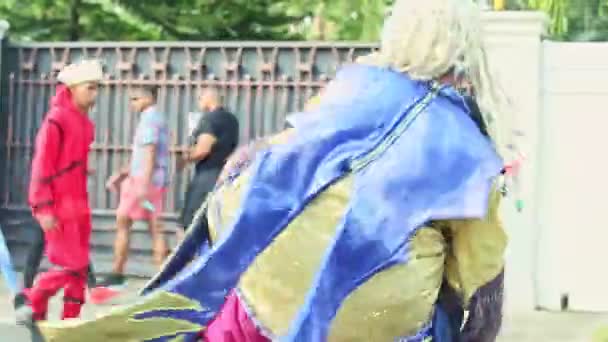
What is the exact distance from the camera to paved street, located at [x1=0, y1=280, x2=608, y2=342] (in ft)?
28.1

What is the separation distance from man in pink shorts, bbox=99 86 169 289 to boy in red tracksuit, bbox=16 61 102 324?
2699 mm

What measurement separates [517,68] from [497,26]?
0.35 metres

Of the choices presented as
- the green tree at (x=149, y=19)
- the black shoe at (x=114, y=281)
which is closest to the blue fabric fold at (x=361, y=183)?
the black shoe at (x=114, y=281)

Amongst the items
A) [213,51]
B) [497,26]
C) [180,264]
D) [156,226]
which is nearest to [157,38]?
[213,51]

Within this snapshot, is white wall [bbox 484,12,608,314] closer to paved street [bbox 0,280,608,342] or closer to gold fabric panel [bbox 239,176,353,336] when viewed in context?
paved street [bbox 0,280,608,342]

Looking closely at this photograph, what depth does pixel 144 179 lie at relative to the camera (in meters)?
10.1

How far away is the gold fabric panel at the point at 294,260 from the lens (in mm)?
3053

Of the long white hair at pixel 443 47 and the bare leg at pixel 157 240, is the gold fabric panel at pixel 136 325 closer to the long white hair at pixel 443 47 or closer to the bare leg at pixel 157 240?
the long white hair at pixel 443 47

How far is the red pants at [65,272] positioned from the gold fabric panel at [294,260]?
14.0 ft

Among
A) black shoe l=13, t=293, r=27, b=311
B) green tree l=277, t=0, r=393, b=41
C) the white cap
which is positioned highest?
green tree l=277, t=0, r=393, b=41

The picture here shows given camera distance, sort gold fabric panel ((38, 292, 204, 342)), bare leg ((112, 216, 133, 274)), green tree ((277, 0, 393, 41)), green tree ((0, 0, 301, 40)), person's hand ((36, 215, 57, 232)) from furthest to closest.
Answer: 1. green tree ((0, 0, 301, 40))
2. green tree ((277, 0, 393, 41))
3. bare leg ((112, 216, 133, 274))
4. person's hand ((36, 215, 57, 232))
5. gold fabric panel ((38, 292, 204, 342))

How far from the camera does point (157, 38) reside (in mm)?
15859

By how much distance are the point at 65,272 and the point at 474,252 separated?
4529mm

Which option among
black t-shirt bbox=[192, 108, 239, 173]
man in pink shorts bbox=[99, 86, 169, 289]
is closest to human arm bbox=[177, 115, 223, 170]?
black t-shirt bbox=[192, 108, 239, 173]
